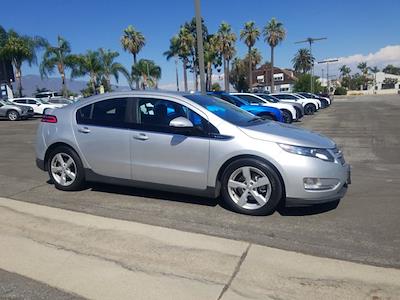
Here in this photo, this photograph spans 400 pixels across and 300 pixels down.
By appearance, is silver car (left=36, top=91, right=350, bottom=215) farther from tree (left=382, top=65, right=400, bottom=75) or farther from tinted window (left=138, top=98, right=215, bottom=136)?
tree (left=382, top=65, right=400, bottom=75)

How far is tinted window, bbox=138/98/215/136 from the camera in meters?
5.58

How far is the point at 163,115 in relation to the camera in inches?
229

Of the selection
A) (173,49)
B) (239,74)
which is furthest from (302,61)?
(173,49)

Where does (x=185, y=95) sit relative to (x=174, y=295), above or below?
above

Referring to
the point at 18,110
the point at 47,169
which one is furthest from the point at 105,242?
the point at 18,110

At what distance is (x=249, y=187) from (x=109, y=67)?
5408 cm

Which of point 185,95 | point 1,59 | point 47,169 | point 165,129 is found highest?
point 1,59

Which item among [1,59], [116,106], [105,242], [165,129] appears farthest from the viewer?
[1,59]

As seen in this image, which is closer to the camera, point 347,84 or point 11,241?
point 11,241

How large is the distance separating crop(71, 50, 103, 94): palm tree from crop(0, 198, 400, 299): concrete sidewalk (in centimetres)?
5166

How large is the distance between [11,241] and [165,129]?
2.25 meters

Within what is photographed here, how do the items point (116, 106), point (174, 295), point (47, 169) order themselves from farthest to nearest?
point (47, 169), point (116, 106), point (174, 295)

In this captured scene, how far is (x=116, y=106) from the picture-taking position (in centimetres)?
616

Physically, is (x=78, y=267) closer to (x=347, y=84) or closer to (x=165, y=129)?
(x=165, y=129)
